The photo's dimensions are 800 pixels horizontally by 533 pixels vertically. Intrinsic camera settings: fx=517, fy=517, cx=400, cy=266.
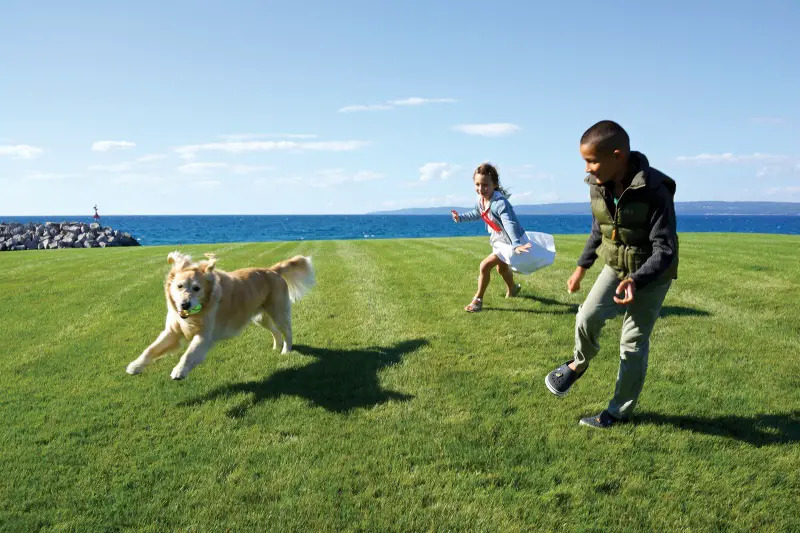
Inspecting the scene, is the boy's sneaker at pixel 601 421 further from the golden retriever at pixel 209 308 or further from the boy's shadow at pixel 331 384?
the golden retriever at pixel 209 308

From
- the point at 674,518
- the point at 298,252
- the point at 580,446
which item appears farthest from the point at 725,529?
the point at 298,252

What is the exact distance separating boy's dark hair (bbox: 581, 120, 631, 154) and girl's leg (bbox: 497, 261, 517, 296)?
4.98 metres

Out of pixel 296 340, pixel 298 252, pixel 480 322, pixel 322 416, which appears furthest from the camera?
pixel 298 252

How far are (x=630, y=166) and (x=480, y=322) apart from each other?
406 cm

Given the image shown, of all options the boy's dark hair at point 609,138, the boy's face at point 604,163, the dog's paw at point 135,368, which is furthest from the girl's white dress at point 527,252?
the dog's paw at point 135,368

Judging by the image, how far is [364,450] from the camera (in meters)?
3.99

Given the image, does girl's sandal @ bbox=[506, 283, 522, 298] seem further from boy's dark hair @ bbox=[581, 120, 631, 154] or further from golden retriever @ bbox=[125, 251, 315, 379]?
boy's dark hair @ bbox=[581, 120, 631, 154]

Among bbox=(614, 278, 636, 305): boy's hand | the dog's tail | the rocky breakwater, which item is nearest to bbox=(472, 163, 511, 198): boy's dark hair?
the dog's tail

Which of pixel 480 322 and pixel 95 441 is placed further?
pixel 480 322

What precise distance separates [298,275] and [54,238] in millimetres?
38072

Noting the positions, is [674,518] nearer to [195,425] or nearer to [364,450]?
[364,450]

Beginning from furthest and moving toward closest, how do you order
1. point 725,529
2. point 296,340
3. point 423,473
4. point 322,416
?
point 296,340 → point 322,416 → point 423,473 → point 725,529

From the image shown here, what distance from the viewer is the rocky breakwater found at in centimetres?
3538

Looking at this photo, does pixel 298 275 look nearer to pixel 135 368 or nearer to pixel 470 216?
pixel 135 368
